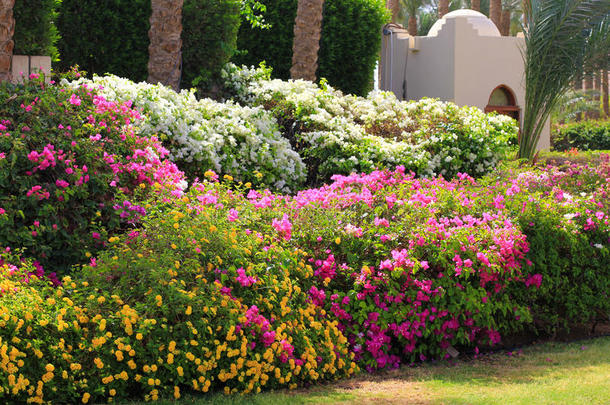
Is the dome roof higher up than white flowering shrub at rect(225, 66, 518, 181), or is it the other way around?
the dome roof

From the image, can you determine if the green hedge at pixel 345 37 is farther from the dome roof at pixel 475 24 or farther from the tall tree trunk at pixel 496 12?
the tall tree trunk at pixel 496 12

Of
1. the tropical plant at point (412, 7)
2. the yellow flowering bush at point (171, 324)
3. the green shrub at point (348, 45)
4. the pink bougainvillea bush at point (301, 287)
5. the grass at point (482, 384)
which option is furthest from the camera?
the tropical plant at point (412, 7)

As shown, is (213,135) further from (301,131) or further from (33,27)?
(33,27)

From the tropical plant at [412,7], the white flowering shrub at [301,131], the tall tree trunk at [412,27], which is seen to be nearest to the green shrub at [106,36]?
the white flowering shrub at [301,131]

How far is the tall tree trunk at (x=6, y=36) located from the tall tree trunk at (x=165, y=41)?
2903mm

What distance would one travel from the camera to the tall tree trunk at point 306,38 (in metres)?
13.6

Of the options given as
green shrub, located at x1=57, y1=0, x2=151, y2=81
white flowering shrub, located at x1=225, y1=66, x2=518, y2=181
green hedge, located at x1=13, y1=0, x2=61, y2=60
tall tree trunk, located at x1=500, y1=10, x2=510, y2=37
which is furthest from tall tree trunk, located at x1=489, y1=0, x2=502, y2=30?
green hedge, located at x1=13, y1=0, x2=61, y2=60

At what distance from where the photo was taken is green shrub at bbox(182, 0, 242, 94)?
1278cm

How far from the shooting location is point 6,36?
8.55 m

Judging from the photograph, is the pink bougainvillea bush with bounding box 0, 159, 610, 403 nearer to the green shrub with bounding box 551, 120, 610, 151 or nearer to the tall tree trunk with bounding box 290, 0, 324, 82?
the tall tree trunk with bounding box 290, 0, 324, 82

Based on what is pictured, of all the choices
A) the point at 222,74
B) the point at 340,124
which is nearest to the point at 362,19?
the point at 222,74

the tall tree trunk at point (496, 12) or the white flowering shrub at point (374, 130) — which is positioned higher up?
the tall tree trunk at point (496, 12)

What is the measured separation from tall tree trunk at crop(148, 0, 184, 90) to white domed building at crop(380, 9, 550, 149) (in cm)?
1114

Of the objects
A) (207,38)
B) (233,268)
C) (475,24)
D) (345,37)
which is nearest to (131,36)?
(207,38)
